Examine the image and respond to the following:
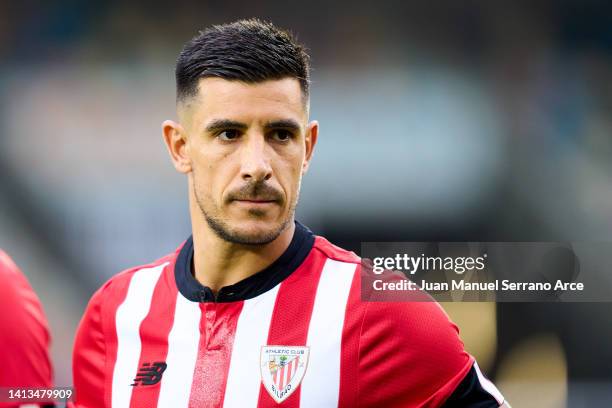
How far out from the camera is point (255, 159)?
181 cm

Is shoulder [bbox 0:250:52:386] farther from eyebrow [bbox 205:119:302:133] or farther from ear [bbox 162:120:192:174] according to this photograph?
eyebrow [bbox 205:119:302:133]

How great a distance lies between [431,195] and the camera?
8.70ft

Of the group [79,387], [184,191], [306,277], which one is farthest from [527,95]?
[79,387]

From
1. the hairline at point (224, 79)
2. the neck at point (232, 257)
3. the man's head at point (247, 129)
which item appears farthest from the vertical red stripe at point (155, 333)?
the hairline at point (224, 79)

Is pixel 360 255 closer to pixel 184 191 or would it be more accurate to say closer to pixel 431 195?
pixel 431 195

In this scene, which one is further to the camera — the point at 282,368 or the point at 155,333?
the point at 155,333

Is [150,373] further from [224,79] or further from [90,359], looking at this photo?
[224,79]

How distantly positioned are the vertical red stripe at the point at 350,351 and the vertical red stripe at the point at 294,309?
94 mm

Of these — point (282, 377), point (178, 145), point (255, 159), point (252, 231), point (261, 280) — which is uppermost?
point (178, 145)

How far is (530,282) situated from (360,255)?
1.54 feet

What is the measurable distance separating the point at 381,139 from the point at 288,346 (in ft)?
3.37

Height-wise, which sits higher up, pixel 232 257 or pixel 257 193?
pixel 257 193

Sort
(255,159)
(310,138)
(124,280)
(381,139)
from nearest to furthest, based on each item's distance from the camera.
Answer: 1. (255,159)
2. (310,138)
3. (124,280)
4. (381,139)

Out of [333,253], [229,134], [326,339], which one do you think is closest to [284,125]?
[229,134]
